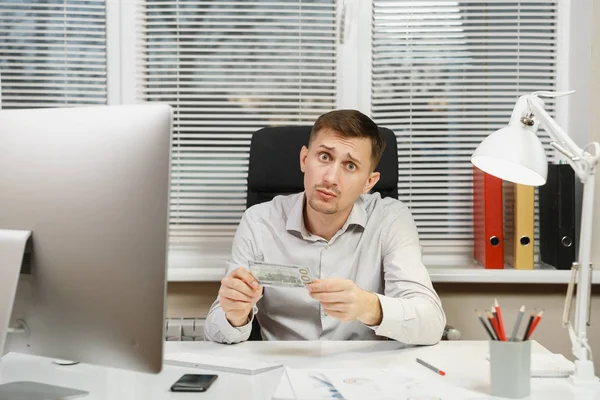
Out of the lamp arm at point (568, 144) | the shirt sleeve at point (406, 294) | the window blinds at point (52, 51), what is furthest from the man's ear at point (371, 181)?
the window blinds at point (52, 51)

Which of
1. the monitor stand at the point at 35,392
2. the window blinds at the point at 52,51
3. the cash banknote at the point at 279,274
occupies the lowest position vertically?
Result: the monitor stand at the point at 35,392

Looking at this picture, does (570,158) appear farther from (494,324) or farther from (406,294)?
(406,294)

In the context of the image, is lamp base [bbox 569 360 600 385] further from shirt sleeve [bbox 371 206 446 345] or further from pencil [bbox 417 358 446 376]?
shirt sleeve [bbox 371 206 446 345]

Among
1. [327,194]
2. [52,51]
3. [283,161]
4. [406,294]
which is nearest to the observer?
[406,294]

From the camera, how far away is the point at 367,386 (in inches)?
47.0

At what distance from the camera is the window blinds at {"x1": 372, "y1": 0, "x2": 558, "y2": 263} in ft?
8.51

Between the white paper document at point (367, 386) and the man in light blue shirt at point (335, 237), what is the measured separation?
0.38m

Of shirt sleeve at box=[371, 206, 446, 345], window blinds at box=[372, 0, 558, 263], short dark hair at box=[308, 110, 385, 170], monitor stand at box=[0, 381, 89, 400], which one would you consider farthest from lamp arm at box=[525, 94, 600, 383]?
window blinds at box=[372, 0, 558, 263]

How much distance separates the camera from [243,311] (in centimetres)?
155

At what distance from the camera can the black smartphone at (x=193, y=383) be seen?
1.19m

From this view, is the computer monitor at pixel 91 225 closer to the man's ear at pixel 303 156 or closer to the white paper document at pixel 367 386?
the white paper document at pixel 367 386

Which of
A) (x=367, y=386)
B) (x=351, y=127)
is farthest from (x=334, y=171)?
(x=367, y=386)

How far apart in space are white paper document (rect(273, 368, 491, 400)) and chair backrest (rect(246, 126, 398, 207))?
90 centimetres

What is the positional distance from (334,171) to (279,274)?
0.54 meters
